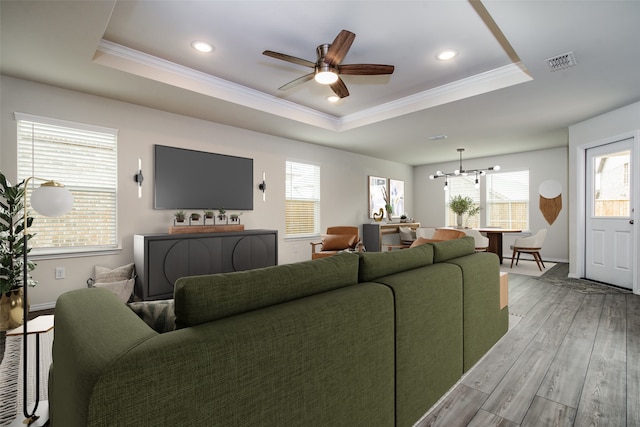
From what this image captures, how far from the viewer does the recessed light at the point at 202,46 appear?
3.06 m

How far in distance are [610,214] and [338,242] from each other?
4.17 meters

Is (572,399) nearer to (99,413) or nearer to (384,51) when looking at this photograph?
(99,413)

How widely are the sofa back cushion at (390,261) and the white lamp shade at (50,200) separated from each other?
177 centimetres

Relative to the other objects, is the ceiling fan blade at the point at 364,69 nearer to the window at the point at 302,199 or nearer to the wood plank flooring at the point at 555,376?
the wood plank flooring at the point at 555,376

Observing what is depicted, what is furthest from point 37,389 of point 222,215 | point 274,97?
point 274,97

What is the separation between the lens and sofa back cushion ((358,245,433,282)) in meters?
1.58

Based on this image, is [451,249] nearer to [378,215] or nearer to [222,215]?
[222,215]

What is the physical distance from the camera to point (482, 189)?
7891 mm

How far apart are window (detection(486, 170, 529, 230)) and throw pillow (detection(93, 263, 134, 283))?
25.4 feet

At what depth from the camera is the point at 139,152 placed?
4133mm

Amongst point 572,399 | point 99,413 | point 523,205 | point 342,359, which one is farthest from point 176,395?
point 523,205

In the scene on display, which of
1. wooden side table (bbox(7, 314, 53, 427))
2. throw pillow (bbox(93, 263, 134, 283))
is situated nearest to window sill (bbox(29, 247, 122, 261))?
throw pillow (bbox(93, 263, 134, 283))

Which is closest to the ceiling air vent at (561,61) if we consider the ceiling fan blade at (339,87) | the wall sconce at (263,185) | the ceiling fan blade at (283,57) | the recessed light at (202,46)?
the ceiling fan blade at (339,87)

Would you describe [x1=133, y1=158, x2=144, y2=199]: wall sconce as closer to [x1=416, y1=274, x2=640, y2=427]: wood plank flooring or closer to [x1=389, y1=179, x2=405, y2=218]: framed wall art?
[x1=416, y1=274, x2=640, y2=427]: wood plank flooring
